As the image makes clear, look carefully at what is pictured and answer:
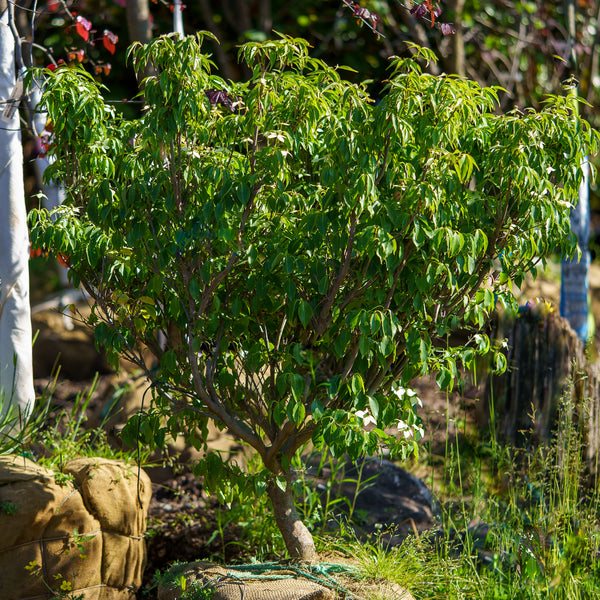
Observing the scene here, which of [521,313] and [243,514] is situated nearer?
[243,514]

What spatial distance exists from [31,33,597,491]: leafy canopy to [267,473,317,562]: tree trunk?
16cm

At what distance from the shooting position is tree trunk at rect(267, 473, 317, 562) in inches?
131

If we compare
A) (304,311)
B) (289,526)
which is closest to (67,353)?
(289,526)

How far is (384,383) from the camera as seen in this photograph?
10.2 ft

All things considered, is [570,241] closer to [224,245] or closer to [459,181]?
[459,181]

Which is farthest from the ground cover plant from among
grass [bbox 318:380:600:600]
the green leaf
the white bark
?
the white bark

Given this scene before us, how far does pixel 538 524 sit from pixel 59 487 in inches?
98.4

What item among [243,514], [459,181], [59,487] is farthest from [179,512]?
[459,181]

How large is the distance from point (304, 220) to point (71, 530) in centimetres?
206

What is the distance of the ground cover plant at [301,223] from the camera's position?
2.50 m

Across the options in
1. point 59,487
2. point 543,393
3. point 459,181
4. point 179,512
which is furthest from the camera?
point 543,393

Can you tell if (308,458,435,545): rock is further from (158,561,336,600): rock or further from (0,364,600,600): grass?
(158,561,336,600): rock

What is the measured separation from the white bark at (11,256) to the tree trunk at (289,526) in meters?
1.62

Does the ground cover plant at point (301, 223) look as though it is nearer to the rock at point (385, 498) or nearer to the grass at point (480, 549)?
the grass at point (480, 549)
